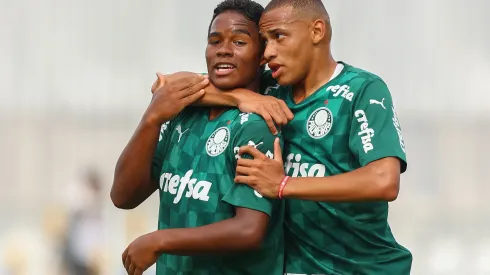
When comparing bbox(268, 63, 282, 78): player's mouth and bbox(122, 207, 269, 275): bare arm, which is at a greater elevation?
bbox(268, 63, 282, 78): player's mouth

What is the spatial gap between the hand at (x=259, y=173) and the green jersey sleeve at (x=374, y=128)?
0.23m

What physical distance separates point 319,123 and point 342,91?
11cm

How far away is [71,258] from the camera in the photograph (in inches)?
185

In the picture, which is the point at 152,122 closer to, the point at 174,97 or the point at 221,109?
the point at 174,97

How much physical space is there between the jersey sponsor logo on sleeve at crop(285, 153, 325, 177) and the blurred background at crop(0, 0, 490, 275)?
2235 millimetres

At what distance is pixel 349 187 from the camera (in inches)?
86.5

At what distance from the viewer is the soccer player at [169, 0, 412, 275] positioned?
2.34 meters

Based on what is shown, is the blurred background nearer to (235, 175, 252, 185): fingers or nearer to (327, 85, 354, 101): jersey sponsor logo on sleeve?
(327, 85, 354, 101): jersey sponsor logo on sleeve

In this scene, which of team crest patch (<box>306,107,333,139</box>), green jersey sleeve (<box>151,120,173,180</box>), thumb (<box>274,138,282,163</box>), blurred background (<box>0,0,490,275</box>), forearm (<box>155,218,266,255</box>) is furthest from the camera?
blurred background (<box>0,0,490,275</box>)

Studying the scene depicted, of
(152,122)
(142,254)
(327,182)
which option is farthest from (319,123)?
(142,254)

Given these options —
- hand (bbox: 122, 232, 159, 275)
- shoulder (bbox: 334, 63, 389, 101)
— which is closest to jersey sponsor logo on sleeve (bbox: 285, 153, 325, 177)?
shoulder (bbox: 334, 63, 389, 101)

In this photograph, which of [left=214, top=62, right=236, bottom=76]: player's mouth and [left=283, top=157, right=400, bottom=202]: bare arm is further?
[left=214, top=62, right=236, bottom=76]: player's mouth

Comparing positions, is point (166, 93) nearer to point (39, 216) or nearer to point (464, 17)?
point (39, 216)

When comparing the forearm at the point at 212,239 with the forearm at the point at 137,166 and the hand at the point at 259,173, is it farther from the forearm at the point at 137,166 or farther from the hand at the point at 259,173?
the forearm at the point at 137,166
